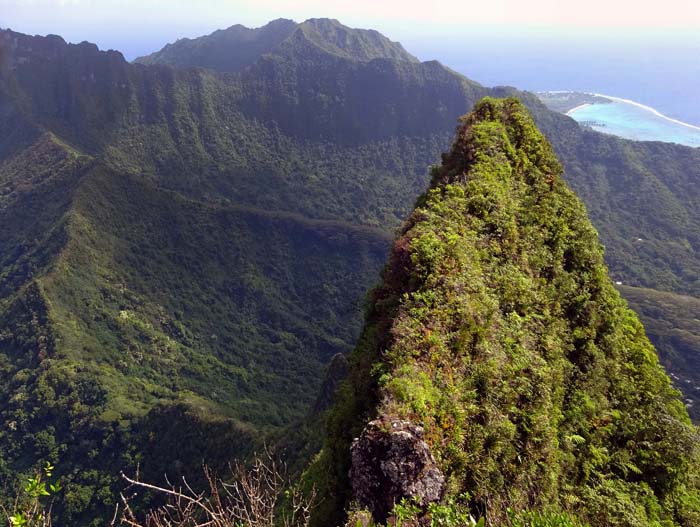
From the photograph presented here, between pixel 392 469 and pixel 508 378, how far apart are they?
4.11 metres

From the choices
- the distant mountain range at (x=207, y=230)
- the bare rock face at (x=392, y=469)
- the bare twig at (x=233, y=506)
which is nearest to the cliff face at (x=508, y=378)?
the bare rock face at (x=392, y=469)

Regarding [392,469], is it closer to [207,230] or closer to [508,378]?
[508,378]

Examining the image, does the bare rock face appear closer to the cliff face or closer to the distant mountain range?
the cliff face

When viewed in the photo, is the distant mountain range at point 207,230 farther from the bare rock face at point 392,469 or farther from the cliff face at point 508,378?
→ the bare rock face at point 392,469

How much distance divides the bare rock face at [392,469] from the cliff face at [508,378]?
0.03 meters

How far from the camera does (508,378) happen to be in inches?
408

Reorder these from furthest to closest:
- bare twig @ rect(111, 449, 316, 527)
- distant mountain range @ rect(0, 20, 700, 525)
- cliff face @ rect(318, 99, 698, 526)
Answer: distant mountain range @ rect(0, 20, 700, 525) → cliff face @ rect(318, 99, 698, 526) → bare twig @ rect(111, 449, 316, 527)

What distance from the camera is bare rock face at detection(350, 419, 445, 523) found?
7457mm

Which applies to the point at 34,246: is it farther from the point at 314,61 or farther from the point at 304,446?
the point at 314,61

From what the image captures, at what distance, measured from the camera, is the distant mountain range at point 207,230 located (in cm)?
5641

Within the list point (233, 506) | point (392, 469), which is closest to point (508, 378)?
point (392, 469)

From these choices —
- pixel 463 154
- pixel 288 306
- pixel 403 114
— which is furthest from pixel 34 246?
pixel 403 114

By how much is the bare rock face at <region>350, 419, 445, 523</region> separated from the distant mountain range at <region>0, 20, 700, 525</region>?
703cm

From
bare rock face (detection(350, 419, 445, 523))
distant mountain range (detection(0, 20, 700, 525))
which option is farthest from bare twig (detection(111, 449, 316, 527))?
distant mountain range (detection(0, 20, 700, 525))
